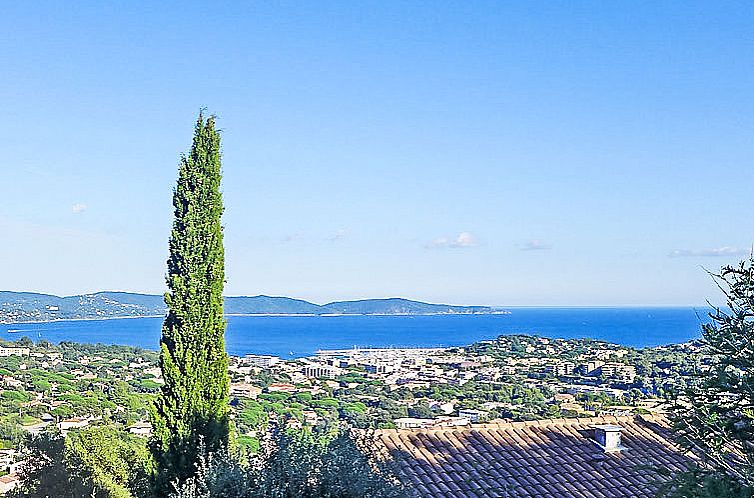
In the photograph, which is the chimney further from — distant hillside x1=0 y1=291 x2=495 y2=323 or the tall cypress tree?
distant hillside x1=0 y1=291 x2=495 y2=323

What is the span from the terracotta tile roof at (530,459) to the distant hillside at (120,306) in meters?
51.7

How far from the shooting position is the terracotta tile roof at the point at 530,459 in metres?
7.00

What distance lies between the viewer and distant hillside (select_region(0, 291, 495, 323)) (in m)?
→ 83.2

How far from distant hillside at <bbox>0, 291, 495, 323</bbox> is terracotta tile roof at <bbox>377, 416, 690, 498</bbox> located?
5172 centimetres

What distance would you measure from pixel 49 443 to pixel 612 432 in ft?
28.7

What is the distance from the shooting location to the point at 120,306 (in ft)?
322

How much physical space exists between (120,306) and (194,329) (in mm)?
94645

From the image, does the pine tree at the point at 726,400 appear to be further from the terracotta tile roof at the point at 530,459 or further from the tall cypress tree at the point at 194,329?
the tall cypress tree at the point at 194,329

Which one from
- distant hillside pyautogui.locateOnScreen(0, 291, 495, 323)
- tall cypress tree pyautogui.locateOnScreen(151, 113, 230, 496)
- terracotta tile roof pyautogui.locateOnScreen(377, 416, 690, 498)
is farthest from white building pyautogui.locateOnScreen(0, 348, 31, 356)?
terracotta tile roof pyautogui.locateOnScreen(377, 416, 690, 498)

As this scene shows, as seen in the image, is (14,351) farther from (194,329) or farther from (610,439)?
(610,439)

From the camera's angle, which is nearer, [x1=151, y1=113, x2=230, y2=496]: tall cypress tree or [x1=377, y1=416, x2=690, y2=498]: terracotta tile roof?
[x1=377, y1=416, x2=690, y2=498]: terracotta tile roof

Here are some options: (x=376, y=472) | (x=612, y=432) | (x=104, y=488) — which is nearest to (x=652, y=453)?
(x=612, y=432)

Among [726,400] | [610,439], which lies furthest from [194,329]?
[726,400]

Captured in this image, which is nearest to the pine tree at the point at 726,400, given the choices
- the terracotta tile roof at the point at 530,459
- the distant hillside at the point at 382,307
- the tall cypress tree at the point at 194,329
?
the terracotta tile roof at the point at 530,459
